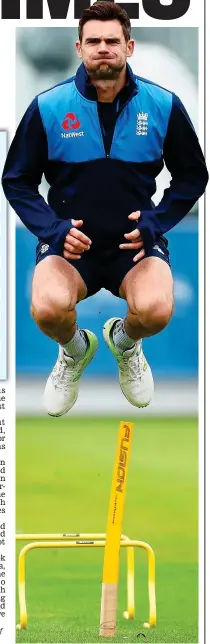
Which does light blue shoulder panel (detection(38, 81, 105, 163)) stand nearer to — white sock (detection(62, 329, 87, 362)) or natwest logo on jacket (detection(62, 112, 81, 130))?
natwest logo on jacket (detection(62, 112, 81, 130))

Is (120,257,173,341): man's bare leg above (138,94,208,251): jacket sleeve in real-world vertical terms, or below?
below

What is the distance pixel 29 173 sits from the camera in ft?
23.0

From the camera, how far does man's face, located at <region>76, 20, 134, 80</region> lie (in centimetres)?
686

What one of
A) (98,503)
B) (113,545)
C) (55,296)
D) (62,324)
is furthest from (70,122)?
(113,545)

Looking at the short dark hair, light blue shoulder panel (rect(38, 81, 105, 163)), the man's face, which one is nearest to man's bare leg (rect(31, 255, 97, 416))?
light blue shoulder panel (rect(38, 81, 105, 163))

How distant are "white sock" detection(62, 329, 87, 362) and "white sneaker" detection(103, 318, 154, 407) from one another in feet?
0.39

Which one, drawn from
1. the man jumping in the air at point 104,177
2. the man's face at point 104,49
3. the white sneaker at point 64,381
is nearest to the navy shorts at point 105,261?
the man jumping in the air at point 104,177

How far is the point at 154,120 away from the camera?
6.96 m

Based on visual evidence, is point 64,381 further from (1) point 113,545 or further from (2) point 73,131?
(2) point 73,131

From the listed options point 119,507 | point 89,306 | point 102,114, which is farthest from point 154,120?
point 119,507

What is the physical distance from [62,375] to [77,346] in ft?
0.52
